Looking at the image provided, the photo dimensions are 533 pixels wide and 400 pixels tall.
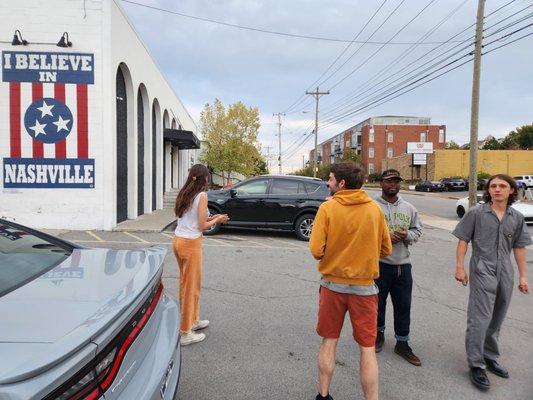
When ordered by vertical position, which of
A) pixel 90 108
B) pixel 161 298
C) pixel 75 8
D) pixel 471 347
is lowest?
pixel 471 347

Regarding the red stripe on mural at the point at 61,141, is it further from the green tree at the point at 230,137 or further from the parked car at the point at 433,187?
the parked car at the point at 433,187

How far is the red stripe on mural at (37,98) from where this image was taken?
10.5 m

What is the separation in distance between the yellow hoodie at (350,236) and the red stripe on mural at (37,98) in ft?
33.0

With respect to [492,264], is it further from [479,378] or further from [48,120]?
[48,120]

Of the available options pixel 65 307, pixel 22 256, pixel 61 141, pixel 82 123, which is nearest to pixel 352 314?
pixel 65 307

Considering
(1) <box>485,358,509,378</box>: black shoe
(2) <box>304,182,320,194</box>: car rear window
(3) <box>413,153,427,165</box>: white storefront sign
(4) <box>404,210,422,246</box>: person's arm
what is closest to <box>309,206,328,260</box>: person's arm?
(4) <box>404,210,422,246</box>: person's arm

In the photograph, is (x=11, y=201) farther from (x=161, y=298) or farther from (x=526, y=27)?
(x=526, y=27)

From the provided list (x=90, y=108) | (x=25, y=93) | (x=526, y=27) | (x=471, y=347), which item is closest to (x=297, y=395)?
(x=471, y=347)

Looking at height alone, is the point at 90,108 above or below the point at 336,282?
above

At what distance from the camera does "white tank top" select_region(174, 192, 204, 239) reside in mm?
3889

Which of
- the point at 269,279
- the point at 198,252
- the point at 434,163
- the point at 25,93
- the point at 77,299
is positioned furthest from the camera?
the point at 434,163

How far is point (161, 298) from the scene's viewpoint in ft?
8.84

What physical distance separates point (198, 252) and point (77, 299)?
6.38 feet

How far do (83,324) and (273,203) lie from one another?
8.83 m
